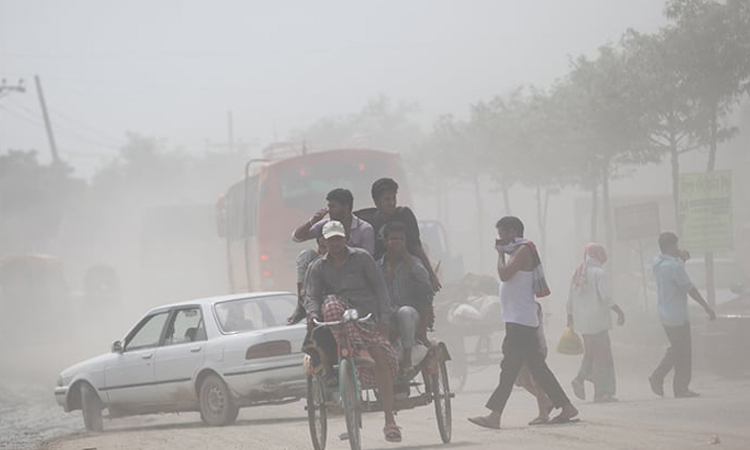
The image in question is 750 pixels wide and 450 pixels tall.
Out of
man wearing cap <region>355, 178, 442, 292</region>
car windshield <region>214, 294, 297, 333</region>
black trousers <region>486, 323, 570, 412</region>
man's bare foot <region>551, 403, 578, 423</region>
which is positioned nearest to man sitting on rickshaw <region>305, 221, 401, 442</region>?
man wearing cap <region>355, 178, 442, 292</region>

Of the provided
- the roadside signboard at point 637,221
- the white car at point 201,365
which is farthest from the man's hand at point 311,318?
the roadside signboard at point 637,221

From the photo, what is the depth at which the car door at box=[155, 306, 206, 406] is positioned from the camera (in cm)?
1379

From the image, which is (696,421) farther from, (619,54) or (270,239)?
(619,54)

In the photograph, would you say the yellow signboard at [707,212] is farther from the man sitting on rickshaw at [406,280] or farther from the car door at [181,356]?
the man sitting on rickshaw at [406,280]

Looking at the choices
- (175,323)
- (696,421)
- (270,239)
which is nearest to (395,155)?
(270,239)

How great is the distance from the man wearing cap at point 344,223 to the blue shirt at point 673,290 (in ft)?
21.1

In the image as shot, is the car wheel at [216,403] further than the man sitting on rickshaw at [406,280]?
Yes

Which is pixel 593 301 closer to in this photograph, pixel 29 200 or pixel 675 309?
pixel 675 309

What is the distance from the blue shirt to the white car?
4337 millimetres

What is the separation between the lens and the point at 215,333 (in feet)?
44.9

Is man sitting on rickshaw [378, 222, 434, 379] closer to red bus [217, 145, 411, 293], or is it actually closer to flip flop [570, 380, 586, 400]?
flip flop [570, 380, 586, 400]

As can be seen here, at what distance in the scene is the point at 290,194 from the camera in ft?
78.4

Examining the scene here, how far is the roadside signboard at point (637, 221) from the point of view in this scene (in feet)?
70.2

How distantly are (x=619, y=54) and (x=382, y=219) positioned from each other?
19.7 metres
